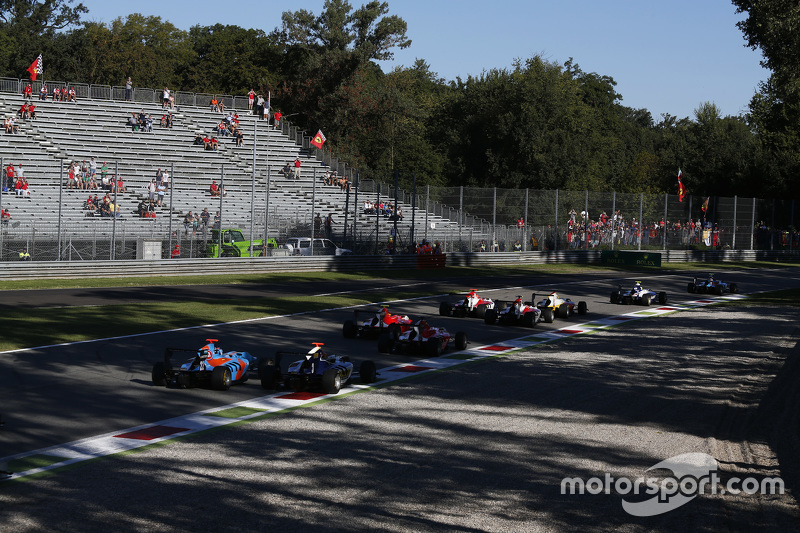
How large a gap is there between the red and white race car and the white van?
17.6 m

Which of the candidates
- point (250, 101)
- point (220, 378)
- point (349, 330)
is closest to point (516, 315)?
point (349, 330)

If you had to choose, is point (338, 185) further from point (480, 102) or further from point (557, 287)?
point (480, 102)

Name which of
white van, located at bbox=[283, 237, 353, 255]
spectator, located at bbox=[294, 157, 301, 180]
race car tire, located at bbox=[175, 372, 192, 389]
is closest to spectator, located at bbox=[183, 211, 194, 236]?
white van, located at bbox=[283, 237, 353, 255]

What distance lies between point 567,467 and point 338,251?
97.0 feet

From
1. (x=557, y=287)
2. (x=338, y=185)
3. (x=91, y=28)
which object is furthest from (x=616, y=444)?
(x=91, y=28)

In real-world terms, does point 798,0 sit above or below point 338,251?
above

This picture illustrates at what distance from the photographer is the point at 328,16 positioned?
75.7 metres

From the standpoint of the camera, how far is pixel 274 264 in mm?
35531

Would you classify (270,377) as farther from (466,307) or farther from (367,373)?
(466,307)

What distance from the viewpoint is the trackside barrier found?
29875mm

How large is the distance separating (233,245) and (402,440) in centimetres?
2710

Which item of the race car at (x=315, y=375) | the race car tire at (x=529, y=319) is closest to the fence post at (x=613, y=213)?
the race car tire at (x=529, y=319)

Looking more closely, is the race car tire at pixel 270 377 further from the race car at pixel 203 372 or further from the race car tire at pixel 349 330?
the race car tire at pixel 349 330

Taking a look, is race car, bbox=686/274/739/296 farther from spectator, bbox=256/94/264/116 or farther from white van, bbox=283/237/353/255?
spectator, bbox=256/94/264/116
